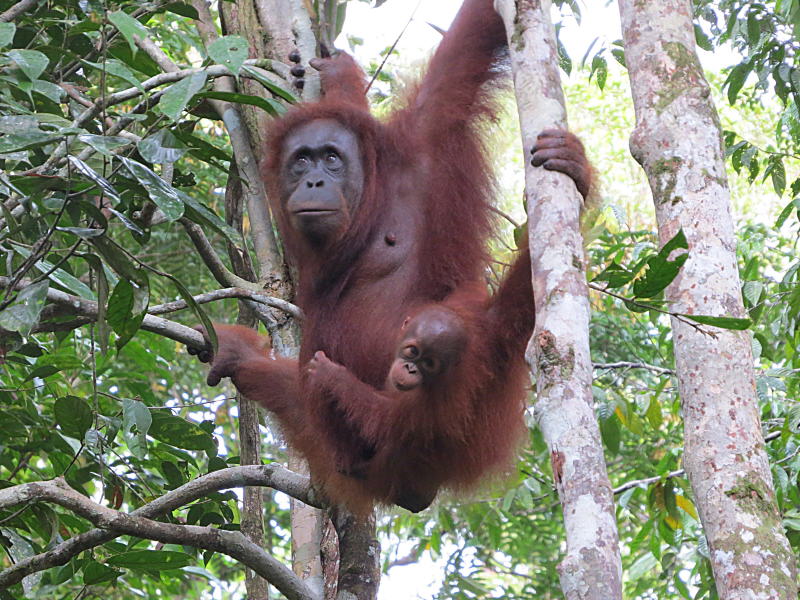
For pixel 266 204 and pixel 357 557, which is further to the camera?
pixel 266 204

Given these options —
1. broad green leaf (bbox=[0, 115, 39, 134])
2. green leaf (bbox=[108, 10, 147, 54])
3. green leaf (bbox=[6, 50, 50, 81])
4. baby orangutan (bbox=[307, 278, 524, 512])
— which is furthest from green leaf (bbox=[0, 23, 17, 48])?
baby orangutan (bbox=[307, 278, 524, 512])

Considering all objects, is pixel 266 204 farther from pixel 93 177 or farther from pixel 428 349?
pixel 93 177

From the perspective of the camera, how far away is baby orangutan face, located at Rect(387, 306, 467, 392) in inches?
115

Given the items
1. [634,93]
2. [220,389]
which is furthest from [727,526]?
[220,389]

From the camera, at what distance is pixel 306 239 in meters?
3.42

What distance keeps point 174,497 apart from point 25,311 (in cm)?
91

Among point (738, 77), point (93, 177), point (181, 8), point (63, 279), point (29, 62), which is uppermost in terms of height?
point (738, 77)

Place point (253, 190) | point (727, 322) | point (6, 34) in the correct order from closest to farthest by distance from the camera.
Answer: point (727, 322)
point (6, 34)
point (253, 190)

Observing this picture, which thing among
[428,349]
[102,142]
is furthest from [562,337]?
[102,142]

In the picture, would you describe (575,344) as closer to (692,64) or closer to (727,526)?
(727,526)

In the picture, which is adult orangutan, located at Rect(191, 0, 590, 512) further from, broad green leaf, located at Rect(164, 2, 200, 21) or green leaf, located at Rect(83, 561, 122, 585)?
green leaf, located at Rect(83, 561, 122, 585)

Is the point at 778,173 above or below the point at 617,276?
above

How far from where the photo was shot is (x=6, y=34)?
2416 millimetres

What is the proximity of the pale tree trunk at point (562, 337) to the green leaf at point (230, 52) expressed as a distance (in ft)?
2.18
